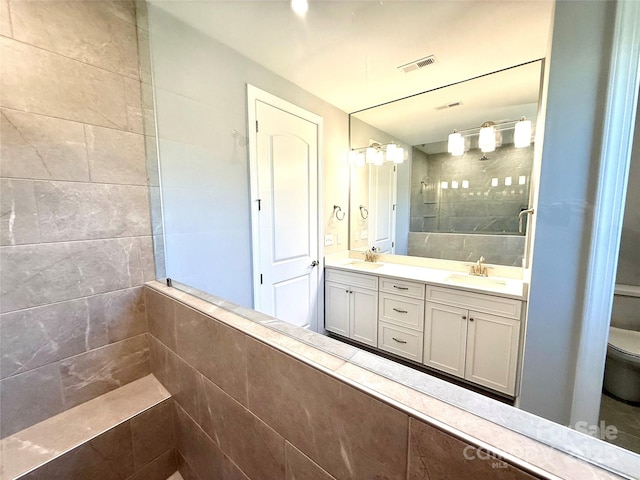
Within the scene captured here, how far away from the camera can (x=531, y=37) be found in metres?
1.62

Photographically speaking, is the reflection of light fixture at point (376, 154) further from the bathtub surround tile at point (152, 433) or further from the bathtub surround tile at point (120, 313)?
the bathtub surround tile at point (152, 433)

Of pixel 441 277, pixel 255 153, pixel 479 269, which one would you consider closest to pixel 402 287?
pixel 441 277

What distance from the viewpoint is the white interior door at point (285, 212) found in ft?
6.63

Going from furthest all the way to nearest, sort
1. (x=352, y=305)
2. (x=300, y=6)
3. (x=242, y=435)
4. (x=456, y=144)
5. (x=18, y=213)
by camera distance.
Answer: (x=352, y=305), (x=456, y=144), (x=300, y=6), (x=18, y=213), (x=242, y=435)

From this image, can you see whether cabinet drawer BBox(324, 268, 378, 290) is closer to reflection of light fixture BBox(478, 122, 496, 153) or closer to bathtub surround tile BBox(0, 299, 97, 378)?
reflection of light fixture BBox(478, 122, 496, 153)

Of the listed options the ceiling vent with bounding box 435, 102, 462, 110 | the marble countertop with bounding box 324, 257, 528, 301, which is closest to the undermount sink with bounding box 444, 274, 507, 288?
the marble countertop with bounding box 324, 257, 528, 301

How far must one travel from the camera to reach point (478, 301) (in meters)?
1.83

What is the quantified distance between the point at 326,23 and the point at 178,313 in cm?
185

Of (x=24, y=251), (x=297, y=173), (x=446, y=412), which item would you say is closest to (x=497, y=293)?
(x=446, y=412)

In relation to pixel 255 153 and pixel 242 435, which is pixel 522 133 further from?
pixel 242 435

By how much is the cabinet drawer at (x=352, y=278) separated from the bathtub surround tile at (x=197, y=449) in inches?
65.3

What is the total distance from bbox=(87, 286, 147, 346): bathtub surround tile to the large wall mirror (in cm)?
216

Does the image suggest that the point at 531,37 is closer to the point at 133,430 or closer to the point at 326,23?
the point at 326,23

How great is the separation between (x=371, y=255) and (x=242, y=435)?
2214 mm
